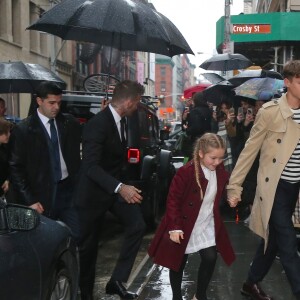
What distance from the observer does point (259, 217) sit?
187 inches

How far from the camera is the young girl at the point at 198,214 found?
14.8 feet

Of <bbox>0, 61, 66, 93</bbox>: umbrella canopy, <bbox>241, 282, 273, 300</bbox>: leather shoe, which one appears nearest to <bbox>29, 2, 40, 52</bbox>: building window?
<bbox>0, 61, 66, 93</bbox>: umbrella canopy

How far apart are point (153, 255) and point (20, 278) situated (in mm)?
1541

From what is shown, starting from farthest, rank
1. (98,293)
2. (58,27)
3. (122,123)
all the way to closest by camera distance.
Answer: (58,27) → (98,293) → (122,123)

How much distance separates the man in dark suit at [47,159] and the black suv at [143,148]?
1378mm

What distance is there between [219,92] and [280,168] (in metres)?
6.46

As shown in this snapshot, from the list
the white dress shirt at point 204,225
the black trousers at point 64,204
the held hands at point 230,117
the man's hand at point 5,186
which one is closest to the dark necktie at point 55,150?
the black trousers at point 64,204

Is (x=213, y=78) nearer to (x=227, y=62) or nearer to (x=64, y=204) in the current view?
(x=227, y=62)

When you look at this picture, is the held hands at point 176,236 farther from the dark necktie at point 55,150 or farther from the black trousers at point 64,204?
the dark necktie at point 55,150

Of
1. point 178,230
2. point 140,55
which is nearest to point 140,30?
point 178,230

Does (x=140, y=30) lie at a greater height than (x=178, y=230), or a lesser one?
greater

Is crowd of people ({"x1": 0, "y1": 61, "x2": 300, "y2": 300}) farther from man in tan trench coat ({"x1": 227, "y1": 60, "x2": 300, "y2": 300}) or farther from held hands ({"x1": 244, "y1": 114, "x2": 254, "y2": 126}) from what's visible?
held hands ({"x1": 244, "y1": 114, "x2": 254, "y2": 126})

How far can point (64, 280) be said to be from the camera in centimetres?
416

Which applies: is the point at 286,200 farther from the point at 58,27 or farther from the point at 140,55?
the point at 140,55
